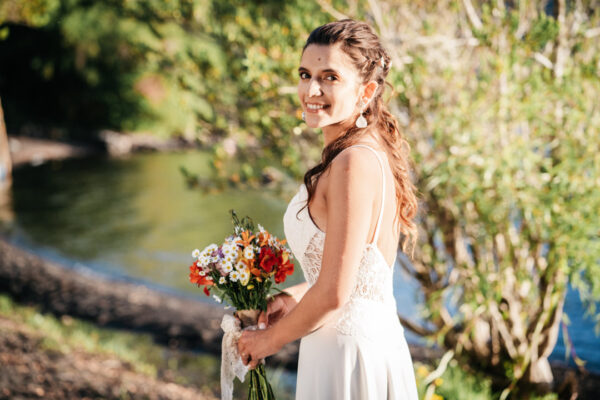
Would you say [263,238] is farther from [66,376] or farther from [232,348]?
[66,376]

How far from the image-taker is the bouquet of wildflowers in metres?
2.02

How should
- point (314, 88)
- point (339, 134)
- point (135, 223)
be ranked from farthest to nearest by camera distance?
point (135, 223), point (339, 134), point (314, 88)

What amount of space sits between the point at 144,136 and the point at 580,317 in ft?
67.3

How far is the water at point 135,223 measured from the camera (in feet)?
26.5

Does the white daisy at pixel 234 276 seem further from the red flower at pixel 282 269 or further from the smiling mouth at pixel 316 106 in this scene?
the smiling mouth at pixel 316 106

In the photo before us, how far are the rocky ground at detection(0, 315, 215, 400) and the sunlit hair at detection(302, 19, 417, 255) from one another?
3124 millimetres

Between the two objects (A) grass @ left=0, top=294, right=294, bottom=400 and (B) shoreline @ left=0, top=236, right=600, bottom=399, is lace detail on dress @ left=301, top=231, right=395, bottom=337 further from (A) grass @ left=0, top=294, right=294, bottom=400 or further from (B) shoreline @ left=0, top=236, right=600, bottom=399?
(B) shoreline @ left=0, top=236, right=600, bottom=399

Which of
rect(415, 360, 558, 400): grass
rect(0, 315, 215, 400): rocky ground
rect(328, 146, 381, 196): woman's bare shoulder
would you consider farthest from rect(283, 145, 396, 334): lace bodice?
rect(0, 315, 215, 400): rocky ground

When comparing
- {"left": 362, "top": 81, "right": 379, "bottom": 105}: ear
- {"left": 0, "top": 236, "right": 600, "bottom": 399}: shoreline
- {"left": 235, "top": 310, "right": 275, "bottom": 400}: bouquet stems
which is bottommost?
{"left": 235, "top": 310, "right": 275, "bottom": 400}: bouquet stems

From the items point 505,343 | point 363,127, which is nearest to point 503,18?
point 363,127

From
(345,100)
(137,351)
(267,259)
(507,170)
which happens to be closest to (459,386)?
(507,170)

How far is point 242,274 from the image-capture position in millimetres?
1991

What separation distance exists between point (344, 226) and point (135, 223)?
10465 mm

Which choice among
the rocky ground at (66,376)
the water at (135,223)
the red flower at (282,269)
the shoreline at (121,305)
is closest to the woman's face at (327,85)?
the red flower at (282,269)
